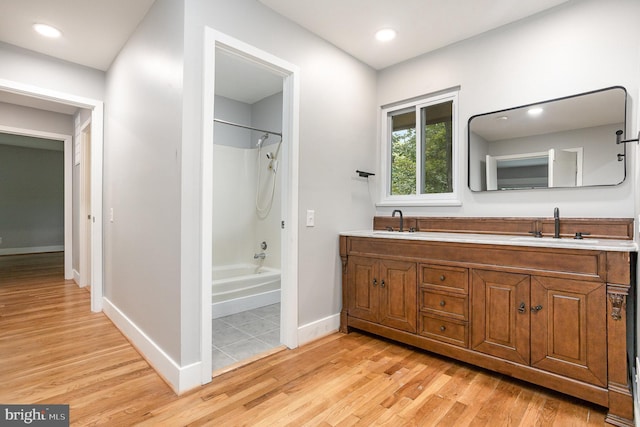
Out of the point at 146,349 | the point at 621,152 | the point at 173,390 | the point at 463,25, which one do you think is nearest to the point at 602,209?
the point at 621,152

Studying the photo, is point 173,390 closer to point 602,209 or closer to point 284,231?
point 284,231

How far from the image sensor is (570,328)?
173 centimetres

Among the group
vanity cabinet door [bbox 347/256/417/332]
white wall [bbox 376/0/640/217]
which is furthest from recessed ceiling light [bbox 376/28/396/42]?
vanity cabinet door [bbox 347/256/417/332]

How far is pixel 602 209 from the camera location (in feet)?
6.81

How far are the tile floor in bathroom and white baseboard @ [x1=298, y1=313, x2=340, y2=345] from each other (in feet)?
0.68

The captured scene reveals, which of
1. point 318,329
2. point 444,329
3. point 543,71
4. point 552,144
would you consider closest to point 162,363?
point 318,329

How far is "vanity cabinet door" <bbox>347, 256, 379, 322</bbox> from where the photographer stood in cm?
259

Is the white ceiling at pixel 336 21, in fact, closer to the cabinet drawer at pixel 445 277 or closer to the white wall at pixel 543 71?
the white wall at pixel 543 71

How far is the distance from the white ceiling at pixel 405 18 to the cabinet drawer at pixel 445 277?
5.97 feet

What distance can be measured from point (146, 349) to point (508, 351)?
238 cm

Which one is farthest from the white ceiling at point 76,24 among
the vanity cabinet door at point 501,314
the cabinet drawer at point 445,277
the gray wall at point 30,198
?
the gray wall at point 30,198

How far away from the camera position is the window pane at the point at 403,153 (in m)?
3.06

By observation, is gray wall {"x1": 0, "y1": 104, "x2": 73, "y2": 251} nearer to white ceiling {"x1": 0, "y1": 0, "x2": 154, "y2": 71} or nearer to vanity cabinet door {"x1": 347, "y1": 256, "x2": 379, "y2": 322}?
white ceiling {"x1": 0, "y1": 0, "x2": 154, "y2": 71}

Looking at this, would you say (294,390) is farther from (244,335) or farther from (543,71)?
(543,71)
